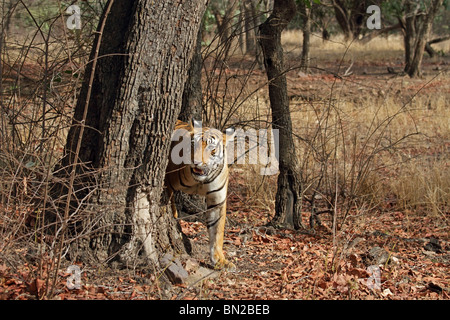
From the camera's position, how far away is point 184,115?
Answer: 17.6ft

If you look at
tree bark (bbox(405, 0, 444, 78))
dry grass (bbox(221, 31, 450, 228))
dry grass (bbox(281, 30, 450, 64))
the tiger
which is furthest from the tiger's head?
dry grass (bbox(281, 30, 450, 64))

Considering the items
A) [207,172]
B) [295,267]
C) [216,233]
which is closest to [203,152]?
A: [207,172]

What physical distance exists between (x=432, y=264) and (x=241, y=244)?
1762mm

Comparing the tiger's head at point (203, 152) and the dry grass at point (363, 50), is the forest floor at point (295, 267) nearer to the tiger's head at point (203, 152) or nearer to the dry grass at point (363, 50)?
the tiger's head at point (203, 152)

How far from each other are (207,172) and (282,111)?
4.91 feet

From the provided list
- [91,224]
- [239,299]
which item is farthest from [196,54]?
[239,299]

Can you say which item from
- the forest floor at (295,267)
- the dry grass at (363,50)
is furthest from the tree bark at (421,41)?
the forest floor at (295,267)

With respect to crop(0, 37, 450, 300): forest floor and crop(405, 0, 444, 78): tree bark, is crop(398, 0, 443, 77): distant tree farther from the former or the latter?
crop(0, 37, 450, 300): forest floor

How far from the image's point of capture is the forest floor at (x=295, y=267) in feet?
12.5

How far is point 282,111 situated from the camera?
219 inches

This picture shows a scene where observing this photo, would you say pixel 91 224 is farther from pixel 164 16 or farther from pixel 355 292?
pixel 355 292

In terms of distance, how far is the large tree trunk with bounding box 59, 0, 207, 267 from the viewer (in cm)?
392

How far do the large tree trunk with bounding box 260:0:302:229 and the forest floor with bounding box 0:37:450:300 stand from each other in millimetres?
270

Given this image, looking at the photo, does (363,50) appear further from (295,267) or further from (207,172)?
(207,172)
